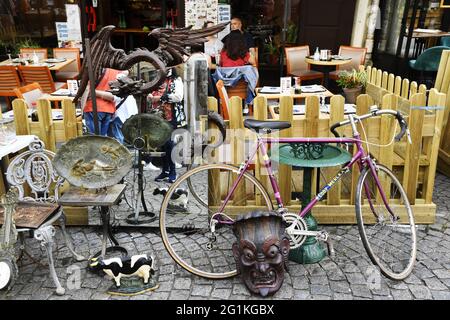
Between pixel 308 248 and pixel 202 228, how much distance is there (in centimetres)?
120

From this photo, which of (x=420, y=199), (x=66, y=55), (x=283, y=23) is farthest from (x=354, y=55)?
(x=66, y=55)

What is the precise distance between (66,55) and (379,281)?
8647 millimetres

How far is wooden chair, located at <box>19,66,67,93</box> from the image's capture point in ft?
27.2

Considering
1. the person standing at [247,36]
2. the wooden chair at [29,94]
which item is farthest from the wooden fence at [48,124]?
the person standing at [247,36]

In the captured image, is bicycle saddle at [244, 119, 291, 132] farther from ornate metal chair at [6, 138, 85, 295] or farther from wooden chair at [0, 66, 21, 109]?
wooden chair at [0, 66, 21, 109]

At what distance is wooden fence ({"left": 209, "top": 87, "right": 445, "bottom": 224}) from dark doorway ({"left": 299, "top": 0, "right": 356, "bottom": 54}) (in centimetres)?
597

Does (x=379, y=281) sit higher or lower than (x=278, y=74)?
lower

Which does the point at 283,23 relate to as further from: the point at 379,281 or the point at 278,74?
the point at 379,281

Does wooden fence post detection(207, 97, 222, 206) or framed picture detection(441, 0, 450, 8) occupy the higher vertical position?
framed picture detection(441, 0, 450, 8)

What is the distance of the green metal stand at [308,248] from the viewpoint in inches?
166

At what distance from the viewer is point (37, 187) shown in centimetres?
436

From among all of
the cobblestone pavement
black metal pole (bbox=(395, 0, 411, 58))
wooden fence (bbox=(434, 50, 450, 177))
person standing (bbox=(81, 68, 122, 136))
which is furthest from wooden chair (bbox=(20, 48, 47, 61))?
black metal pole (bbox=(395, 0, 411, 58))

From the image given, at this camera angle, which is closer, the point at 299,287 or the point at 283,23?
the point at 299,287

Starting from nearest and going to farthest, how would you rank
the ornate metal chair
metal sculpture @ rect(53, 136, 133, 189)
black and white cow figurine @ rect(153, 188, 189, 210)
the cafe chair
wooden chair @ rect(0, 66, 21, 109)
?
1. the ornate metal chair
2. metal sculpture @ rect(53, 136, 133, 189)
3. black and white cow figurine @ rect(153, 188, 189, 210)
4. wooden chair @ rect(0, 66, 21, 109)
5. the cafe chair
